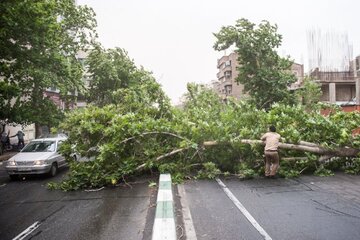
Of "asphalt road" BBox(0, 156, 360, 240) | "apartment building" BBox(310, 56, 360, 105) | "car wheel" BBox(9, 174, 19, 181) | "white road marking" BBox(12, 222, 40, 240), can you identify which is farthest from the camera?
"apartment building" BBox(310, 56, 360, 105)

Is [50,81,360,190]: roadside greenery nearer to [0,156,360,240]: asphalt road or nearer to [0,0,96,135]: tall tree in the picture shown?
[0,156,360,240]: asphalt road

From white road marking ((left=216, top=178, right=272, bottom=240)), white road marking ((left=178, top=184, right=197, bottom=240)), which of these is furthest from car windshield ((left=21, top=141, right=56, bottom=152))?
white road marking ((left=216, top=178, right=272, bottom=240))

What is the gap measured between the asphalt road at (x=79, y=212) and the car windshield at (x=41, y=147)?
10.5ft

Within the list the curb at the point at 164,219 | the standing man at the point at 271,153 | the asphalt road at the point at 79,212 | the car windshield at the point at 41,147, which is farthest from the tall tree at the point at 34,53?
the standing man at the point at 271,153

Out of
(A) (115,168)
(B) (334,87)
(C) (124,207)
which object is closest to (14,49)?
(A) (115,168)

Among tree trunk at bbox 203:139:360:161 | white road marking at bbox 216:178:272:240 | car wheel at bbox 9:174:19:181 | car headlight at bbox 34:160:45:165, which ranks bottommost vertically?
car wheel at bbox 9:174:19:181

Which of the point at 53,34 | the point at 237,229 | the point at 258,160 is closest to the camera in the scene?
the point at 237,229

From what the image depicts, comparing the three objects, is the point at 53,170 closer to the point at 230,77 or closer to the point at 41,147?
the point at 41,147

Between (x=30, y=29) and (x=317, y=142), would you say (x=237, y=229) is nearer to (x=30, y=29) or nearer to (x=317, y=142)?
(x=317, y=142)

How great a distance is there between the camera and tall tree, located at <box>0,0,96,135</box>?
42.0ft

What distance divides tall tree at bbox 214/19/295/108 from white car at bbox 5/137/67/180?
1509 cm

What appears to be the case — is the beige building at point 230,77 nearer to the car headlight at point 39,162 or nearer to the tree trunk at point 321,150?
the tree trunk at point 321,150

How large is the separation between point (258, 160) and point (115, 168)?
5274 mm

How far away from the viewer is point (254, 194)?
830cm
